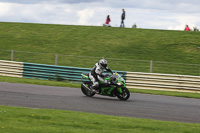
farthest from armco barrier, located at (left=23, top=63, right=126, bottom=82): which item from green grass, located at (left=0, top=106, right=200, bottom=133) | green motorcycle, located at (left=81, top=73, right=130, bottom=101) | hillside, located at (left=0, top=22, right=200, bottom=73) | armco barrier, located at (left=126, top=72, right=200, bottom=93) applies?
green grass, located at (left=0, top=106, right=200, bottom=133)

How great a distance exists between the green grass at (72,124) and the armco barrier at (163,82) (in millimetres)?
9036

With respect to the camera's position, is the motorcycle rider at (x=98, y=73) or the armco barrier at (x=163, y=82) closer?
the motorcycle rider at (x=98, y=73)

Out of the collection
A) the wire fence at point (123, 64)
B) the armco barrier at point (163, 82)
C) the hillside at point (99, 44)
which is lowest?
the armco barrier at point (163, 82)

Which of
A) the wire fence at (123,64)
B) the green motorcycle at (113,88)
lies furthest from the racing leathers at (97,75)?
the wire fence at (123,64)

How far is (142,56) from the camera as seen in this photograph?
76.7 ft

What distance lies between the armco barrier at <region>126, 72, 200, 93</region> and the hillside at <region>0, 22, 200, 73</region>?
162cm

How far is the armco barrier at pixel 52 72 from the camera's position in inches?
729

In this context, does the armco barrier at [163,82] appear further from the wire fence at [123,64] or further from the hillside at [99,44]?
the hillside at [99,44]

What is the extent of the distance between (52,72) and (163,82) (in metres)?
5.85

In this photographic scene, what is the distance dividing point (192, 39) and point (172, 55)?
12.3ft

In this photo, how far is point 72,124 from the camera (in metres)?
7.33

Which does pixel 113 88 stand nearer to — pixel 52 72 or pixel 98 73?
pixel 98 73

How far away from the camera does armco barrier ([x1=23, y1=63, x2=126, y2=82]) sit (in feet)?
60.7

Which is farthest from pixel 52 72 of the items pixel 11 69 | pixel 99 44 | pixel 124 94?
pixel 99 44
